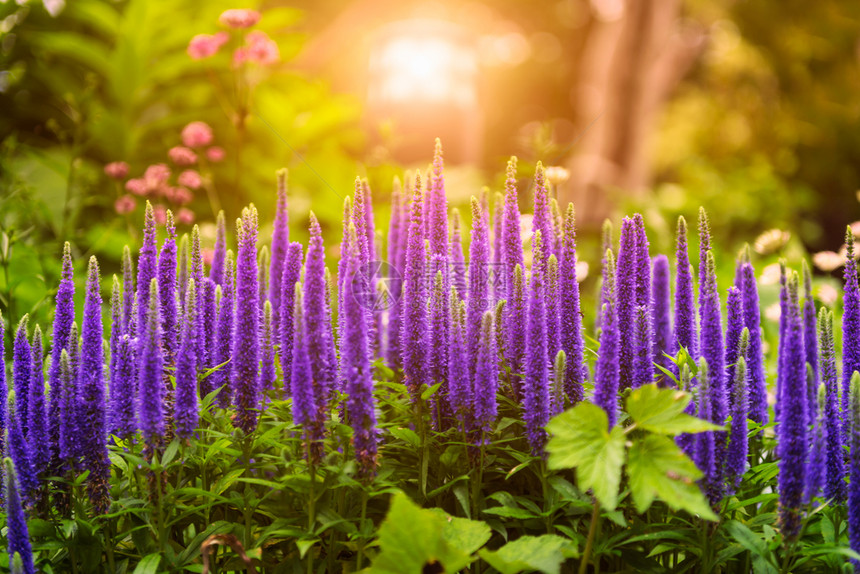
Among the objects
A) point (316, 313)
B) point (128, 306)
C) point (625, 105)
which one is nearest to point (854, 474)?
point (316, 313)

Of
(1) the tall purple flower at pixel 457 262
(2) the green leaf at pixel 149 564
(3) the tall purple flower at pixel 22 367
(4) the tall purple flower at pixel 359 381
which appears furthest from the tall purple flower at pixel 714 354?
(3) the tall purple flower at pixel 22 367

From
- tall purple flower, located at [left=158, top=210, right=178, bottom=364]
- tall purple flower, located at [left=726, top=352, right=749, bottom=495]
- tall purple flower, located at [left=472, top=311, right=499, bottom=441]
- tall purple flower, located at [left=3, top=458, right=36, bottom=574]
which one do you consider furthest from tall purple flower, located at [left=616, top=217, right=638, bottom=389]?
tall purple flower, located at [left=3, top=458, right=36, bottom=574]

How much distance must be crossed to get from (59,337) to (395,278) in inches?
41.8

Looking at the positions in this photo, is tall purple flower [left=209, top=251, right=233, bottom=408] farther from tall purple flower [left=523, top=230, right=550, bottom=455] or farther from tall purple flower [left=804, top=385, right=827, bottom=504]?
tall purple flower [left=804, top=385, right=827, bottom=504]

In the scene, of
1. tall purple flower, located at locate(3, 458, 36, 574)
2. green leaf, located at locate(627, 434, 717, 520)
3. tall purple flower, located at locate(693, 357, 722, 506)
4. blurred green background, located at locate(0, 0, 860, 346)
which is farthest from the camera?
blurred green background, located at locate(0, 0, 860, 346)

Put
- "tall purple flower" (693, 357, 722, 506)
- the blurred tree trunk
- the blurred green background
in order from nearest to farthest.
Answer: "tall purple flower" (693, 357, 722, 506) → the blurred green background → the blurred tree trunk

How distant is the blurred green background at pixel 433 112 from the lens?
5.18 m

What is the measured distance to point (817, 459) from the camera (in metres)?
1.72

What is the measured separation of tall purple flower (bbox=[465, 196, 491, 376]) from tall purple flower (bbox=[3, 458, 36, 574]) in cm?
110

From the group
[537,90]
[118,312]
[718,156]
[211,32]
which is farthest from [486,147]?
[118,312]

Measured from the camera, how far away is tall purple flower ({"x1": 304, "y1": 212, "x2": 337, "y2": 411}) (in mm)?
1699

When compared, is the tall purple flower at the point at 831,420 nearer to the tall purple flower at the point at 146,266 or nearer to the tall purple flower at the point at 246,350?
the tall purple flower at the point at 246,350

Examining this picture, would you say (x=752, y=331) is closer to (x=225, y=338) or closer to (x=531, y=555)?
(x=531, y=555)

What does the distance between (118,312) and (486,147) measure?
22.0m
